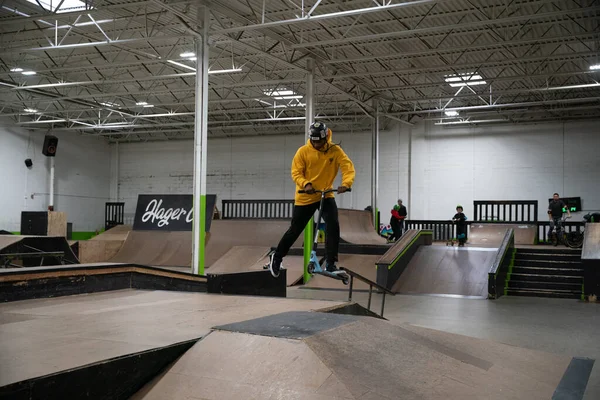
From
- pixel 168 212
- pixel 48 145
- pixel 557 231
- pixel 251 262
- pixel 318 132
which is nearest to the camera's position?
pixel 318 132

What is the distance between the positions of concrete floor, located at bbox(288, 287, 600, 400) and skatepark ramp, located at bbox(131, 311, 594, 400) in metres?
0.94

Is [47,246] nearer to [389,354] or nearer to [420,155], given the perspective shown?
[389,354]

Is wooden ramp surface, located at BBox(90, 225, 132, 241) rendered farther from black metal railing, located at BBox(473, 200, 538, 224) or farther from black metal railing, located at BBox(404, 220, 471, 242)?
black metal railing, located at BBox(473, 200, 538, 224)

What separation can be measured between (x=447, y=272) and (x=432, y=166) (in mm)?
13244

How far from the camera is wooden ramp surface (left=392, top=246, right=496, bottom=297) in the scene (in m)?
14.0

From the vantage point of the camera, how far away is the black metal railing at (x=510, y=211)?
74.7 ft

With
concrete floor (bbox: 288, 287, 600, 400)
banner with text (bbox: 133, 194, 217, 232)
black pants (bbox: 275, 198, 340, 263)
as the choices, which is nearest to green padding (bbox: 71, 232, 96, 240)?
banner with text (bbox: 133, 194, 217, 232)

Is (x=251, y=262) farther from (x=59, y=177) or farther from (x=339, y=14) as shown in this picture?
(x=59, y=177)

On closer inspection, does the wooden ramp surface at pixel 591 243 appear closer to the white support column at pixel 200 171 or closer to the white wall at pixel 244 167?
the white support column at pixel 200 171

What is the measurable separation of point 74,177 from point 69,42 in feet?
49.0

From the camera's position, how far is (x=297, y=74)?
2169 cm

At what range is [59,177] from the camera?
3081 centimetres

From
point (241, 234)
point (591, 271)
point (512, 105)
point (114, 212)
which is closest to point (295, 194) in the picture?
point (591, 271)

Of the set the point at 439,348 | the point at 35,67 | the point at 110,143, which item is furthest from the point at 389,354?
the point at 110,143
